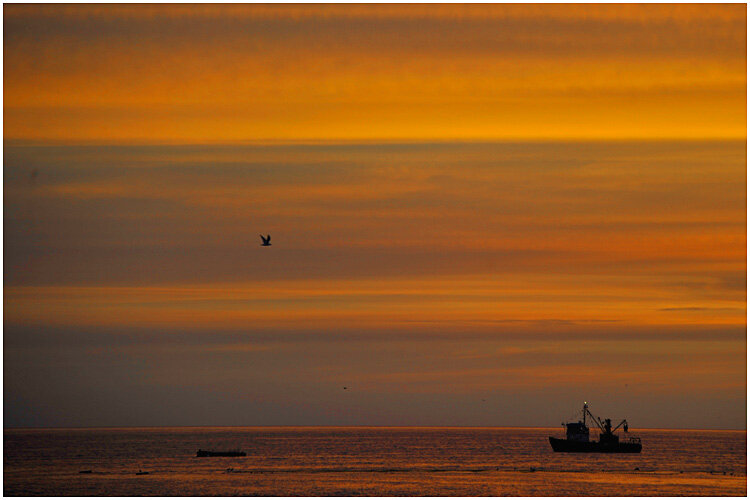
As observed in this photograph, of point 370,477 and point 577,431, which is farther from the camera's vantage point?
point 577,431

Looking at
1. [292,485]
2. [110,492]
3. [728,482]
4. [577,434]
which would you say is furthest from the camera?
[577,434]

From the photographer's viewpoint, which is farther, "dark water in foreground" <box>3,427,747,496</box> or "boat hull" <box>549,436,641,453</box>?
"boat hull" <box>549,436,641,453</box>

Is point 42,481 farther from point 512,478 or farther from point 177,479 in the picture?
point 512,478

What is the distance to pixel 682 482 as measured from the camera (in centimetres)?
14362

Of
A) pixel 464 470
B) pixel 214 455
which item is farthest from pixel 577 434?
pixel 214 455

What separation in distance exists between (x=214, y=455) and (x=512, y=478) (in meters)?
64.9

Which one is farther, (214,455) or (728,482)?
(214,455)

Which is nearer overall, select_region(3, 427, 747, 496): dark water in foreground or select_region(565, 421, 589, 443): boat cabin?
select_region(3, 427, 747, 496): dark water in foreground

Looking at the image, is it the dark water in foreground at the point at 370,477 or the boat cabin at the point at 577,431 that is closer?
the dark water in foreground at the point at 370,477

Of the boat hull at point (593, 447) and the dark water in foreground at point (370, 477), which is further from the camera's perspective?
the boat hull at point (593, 447)

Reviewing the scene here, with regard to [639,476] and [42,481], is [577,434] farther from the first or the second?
[42,481]

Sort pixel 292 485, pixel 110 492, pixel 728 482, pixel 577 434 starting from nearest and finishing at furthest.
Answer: pixel 110 492, pixel 292 485, pixel 728 482, pixel 577 434

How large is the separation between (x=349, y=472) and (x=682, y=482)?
45.1 metres

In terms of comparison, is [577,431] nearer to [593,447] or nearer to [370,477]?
[593,447]
